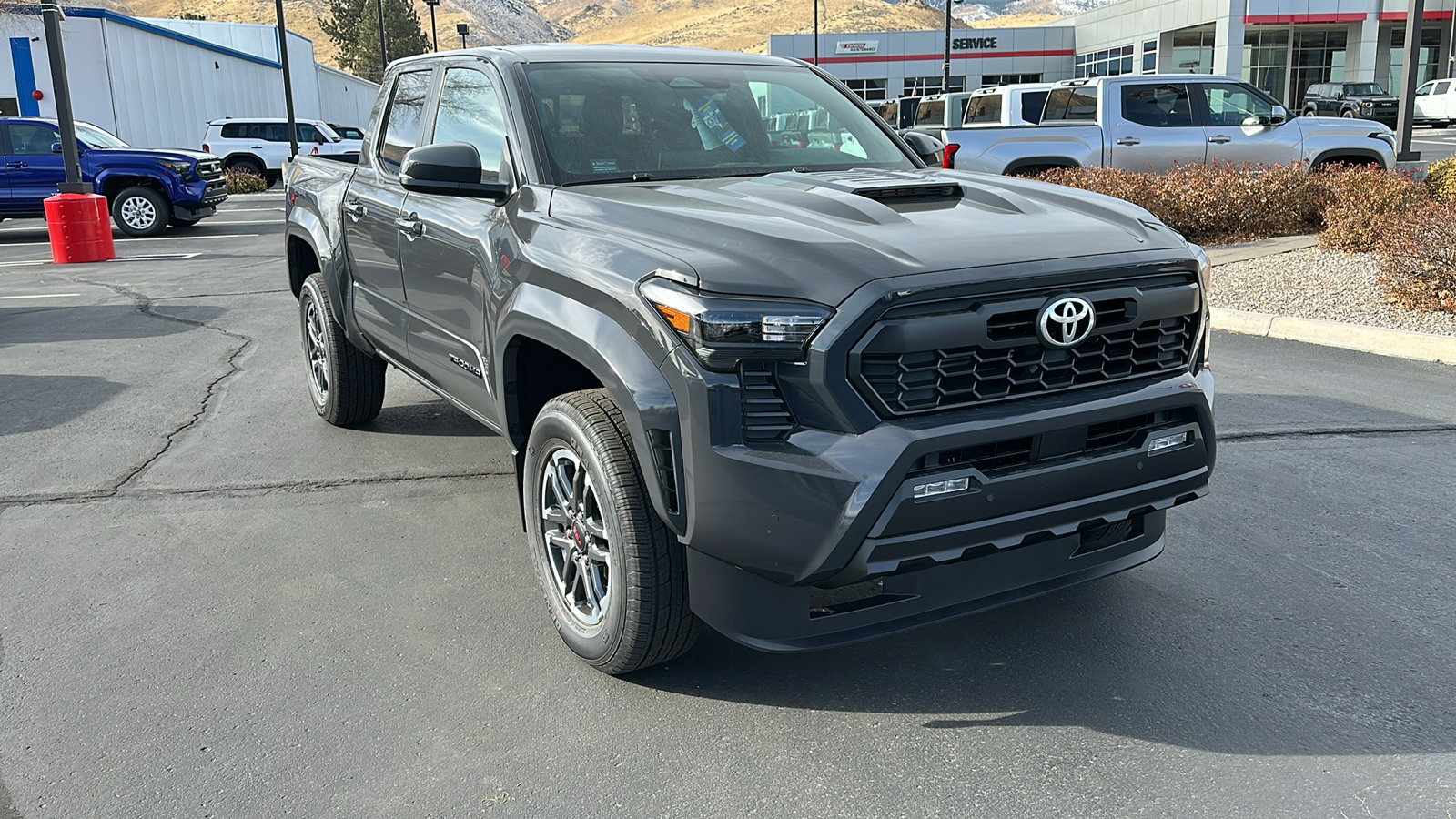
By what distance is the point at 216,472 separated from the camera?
558cm

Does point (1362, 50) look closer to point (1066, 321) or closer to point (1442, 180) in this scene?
point (1442, 180)

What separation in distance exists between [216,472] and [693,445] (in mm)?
3634

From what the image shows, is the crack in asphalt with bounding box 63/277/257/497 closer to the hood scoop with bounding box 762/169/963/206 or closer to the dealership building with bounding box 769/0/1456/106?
the hood scoop with bounding box 762/169/963/206

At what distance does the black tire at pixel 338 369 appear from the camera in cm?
599

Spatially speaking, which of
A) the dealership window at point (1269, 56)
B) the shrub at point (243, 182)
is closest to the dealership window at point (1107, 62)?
the dealership window at point (1269, 56)

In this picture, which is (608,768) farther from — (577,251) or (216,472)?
(216,472)

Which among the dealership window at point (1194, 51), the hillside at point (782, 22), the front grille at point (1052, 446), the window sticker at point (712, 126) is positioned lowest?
the front grille at point (1052, 446)

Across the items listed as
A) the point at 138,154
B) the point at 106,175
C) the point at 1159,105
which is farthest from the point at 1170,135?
the point at 106,175

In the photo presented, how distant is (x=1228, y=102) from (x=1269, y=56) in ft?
137

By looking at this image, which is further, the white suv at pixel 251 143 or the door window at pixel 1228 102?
the white suv at pixel 251 143

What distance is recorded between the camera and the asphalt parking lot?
2865 mm

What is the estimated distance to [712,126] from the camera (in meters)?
4.32

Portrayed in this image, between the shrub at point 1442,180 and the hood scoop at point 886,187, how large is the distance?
920 cm

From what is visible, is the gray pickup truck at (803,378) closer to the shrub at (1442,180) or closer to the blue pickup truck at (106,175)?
the shrub at (1442,180)
